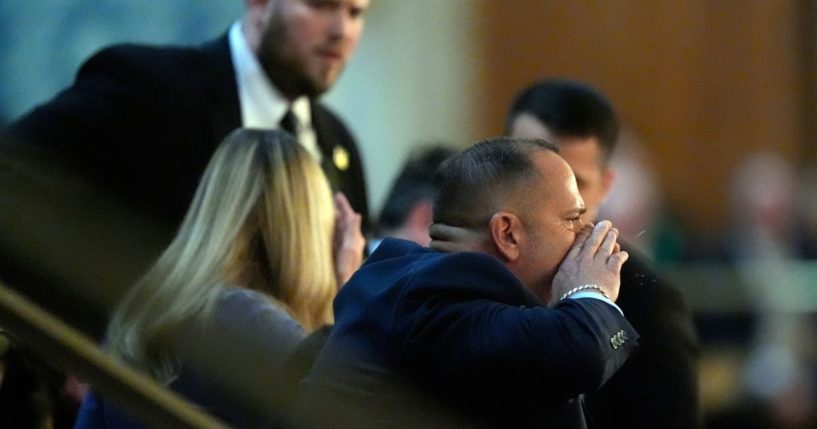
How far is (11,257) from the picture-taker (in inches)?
175

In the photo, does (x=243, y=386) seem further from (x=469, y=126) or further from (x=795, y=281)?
(x=469, y=126)

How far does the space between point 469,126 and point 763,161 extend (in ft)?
5.07

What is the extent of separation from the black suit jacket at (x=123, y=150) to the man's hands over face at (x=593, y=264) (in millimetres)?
1751

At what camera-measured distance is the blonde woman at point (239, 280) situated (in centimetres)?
425

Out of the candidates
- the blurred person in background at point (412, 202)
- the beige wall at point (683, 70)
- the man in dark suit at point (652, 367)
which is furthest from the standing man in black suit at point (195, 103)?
the beige wall at point (683, 70)

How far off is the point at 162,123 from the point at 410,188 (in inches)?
43.9

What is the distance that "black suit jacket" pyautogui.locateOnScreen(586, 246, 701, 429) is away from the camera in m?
4.01

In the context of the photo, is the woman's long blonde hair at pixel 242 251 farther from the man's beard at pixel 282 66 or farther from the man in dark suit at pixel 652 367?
the man's beard at pixel 282 66

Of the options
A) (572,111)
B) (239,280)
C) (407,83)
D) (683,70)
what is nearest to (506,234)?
(239,280)

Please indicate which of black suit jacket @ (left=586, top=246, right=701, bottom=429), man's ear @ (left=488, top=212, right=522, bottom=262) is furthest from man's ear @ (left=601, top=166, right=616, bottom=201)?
man's ear @ (left=488, top=212, right=522, bottom=262)

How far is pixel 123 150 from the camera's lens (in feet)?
17.3

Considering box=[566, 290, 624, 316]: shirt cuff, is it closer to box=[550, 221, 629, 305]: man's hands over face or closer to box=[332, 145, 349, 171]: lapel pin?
box=[550, 221, 629, 305]: man's hands over face

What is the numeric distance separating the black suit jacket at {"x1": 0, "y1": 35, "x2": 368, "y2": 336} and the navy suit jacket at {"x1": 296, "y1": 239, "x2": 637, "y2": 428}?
167 cm

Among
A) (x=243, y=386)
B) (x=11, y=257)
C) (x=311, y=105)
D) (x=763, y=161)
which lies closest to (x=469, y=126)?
(x=763, y=161)
